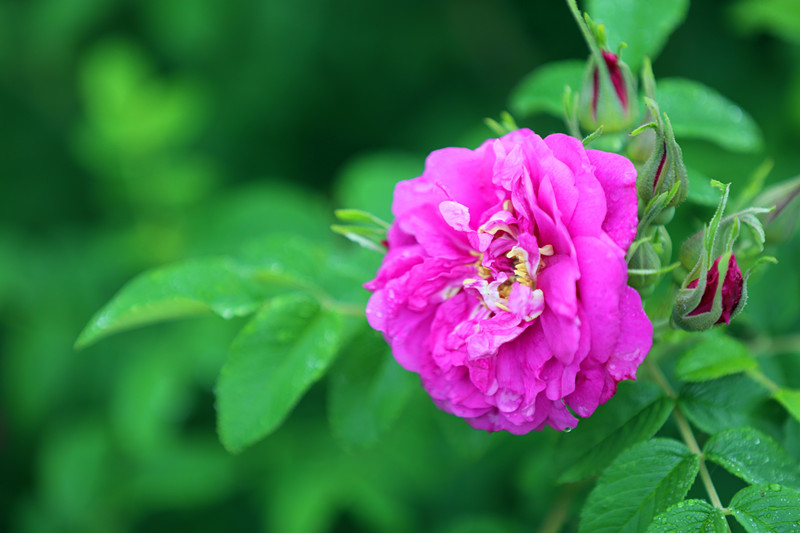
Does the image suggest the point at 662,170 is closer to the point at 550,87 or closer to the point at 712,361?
the point at 712,361

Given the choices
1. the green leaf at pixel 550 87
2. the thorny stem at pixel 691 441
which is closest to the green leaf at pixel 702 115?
the green leaf at pixel 550 87

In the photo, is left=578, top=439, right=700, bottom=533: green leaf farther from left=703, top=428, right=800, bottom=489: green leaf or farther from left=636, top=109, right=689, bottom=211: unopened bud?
left=636, top=109, right=689, bottom=211: unopened bud

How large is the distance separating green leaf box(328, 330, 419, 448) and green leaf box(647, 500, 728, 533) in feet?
2.40

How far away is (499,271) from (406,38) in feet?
9.78

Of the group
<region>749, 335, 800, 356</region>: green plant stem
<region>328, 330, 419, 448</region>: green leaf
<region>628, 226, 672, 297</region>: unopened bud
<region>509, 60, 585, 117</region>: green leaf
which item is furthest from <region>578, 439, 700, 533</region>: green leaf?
<region>509, 60, 585, 117</region>: green leaf

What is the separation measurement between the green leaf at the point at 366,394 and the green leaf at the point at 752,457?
730 millimetres

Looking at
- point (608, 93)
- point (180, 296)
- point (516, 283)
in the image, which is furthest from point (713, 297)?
point (180, 296)

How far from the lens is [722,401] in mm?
1534

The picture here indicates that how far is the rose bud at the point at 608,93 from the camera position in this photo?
58.4 inches

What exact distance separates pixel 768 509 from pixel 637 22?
115cm

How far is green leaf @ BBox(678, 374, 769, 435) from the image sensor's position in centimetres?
150

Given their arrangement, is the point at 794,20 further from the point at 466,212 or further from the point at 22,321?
the point at 22,321

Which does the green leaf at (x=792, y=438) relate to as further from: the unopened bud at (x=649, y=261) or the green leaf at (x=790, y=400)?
the unopened bud at (x=649, y=261)

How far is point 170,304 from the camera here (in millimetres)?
1662
